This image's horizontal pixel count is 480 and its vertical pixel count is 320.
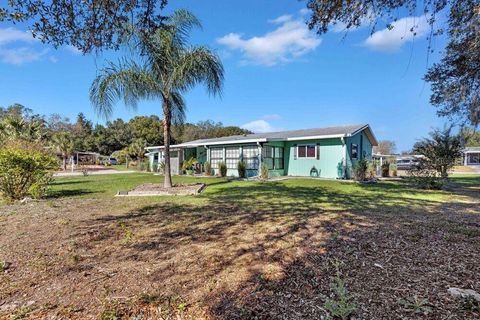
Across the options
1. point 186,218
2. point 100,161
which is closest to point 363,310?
point 186,218

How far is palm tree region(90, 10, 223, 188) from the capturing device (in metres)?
10.9

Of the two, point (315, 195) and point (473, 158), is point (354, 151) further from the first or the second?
point (473, 158)

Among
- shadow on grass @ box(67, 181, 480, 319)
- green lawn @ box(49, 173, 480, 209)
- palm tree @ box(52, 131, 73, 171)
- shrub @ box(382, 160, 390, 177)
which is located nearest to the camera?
shadow on grass @ box(67, 181, 480, 319)

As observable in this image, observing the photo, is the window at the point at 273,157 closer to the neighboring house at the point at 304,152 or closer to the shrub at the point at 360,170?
the neighboring house at the point at 304,152

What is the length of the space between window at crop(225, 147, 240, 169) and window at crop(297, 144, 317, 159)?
13.8 feet

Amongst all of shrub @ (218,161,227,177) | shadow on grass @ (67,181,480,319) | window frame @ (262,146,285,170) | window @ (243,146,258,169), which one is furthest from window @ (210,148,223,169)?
shadow on grass @ (67,181,480,319)

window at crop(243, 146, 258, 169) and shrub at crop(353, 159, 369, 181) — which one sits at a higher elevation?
Result: window at crop(243, 146, 258, 169)

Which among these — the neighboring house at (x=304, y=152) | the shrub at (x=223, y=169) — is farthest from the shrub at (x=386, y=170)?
the shrub at (x=223, y=169)

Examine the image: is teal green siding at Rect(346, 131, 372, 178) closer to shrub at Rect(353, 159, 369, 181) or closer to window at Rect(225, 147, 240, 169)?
shrub at Rect(353, 159, 369, 181)

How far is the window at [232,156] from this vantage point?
1964 cm

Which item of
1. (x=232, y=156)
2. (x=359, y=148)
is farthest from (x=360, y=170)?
(x=232, y=156)

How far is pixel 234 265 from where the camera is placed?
334 cm

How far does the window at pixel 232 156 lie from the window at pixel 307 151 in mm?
4202

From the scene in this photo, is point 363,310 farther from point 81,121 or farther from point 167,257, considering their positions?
point 81,121
